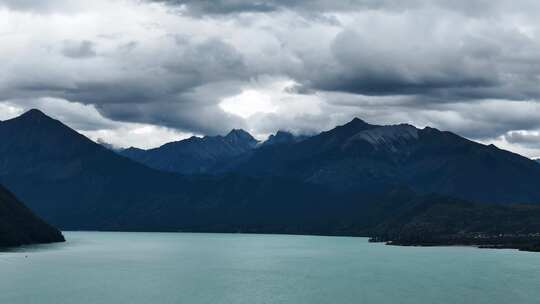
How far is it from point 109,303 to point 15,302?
23.2 metres

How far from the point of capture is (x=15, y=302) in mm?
196750

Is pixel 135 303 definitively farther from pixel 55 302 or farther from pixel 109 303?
pixel 55 302

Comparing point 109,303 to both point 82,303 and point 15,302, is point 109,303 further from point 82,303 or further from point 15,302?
point 15,302

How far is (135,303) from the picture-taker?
199 m

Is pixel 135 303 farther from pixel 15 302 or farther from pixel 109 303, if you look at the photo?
pixel 15 302

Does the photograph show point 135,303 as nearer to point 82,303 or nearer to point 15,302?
point 82,303

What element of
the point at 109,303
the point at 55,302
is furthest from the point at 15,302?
the point at 109,303

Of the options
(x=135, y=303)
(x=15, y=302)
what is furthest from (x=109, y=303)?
(x=15, y=302)

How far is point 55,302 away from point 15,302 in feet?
31.7

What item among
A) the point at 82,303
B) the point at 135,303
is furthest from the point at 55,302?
the point at 135,303

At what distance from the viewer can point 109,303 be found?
198 meters

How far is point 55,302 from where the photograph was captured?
199 m

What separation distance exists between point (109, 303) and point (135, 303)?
6.47 metres

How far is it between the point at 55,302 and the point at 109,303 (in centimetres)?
1388
